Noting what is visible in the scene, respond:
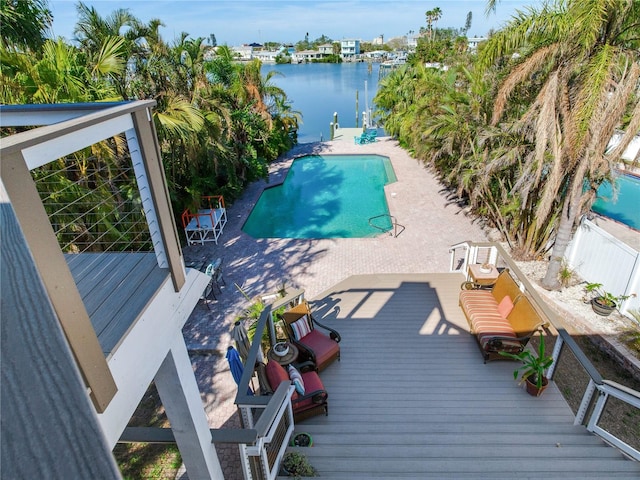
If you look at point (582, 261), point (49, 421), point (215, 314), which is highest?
point (49, 421)

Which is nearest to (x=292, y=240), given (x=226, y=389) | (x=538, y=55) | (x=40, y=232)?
(x=226, y=389)

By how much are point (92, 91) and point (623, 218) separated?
2007cm

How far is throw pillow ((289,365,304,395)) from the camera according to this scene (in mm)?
5234

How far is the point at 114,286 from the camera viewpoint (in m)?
2.84

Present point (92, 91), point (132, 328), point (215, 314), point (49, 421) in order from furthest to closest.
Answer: point (215, 314), point (92, 91), point (132, 328), point (49, 421)

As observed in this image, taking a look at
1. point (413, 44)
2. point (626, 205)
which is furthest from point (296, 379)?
point (413, 44)

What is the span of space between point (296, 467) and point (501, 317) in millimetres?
4686

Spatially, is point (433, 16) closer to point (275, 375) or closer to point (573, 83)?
point (573, 83)

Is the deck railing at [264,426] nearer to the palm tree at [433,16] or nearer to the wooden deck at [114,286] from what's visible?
the wooden deck at [114,286]

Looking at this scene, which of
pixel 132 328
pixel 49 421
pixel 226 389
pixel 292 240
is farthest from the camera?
pixel 292 240

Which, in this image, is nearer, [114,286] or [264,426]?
[114,286]

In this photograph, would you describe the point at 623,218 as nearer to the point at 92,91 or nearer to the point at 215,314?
the point at 215,314

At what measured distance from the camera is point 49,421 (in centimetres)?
59

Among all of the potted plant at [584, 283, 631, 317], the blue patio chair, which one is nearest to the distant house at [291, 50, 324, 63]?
the blue patio chair
